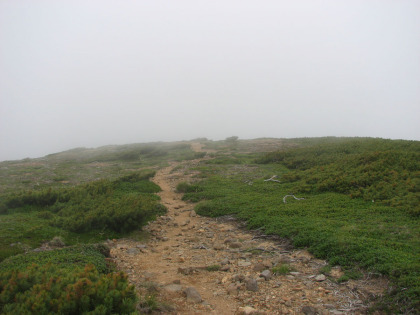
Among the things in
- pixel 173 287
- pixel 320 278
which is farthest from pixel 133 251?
pixel 320 278

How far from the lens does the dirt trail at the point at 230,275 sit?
6.12 metres

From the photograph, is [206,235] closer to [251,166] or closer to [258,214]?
[258,214]

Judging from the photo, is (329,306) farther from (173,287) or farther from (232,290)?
(173,287)

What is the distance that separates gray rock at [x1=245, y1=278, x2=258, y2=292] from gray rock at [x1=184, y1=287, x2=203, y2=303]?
1244 mm

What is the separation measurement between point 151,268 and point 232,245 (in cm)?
297

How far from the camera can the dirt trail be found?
241 inches

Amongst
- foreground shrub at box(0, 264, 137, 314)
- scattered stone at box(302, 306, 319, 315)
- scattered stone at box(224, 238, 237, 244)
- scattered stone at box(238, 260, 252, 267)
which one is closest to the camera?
foreground shrub at box(0, 264, 137, 314)

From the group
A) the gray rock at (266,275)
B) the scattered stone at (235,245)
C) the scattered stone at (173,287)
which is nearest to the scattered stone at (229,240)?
the scattered stone at (235,245)

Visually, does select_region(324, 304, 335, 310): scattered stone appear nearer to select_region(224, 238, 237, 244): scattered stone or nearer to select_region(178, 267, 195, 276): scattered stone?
select_region(178, 267, 195, 276): scattered stone

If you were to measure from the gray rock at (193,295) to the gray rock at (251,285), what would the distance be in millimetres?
1244

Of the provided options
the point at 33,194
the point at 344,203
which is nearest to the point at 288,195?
the point at 344,203

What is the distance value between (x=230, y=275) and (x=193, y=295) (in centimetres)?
151

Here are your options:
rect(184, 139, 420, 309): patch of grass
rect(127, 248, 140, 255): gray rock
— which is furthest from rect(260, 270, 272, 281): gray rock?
rect(127, 248, 140, 255): gray rock

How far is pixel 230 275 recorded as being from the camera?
768 cm
